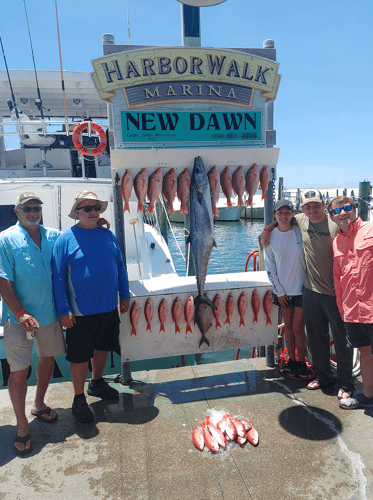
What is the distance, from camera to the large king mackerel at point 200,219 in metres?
3.41

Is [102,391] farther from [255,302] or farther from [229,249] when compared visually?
[229,249]

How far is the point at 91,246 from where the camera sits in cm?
316

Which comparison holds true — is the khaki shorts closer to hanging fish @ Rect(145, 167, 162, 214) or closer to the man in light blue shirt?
the man in light blue shirt

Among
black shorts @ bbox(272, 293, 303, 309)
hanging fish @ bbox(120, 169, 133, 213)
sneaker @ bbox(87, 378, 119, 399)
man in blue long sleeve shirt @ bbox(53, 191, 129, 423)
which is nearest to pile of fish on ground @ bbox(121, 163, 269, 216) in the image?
hanging fish @ bbox(120, 169, 133, 213)

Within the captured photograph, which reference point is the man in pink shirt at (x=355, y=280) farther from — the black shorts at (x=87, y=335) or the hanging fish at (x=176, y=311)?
the black shorts at (x=87, y=335)

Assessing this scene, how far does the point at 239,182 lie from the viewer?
3.77 metres

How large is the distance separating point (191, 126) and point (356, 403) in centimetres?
326

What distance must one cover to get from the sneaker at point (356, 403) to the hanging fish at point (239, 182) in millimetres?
2173

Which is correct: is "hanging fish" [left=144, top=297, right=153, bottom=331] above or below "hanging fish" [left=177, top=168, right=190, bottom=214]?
below

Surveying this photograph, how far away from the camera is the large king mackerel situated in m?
3.41

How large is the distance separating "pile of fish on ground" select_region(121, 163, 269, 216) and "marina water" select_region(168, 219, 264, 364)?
4.14 meters

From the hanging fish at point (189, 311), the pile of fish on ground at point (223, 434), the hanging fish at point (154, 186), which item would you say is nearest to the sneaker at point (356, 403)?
the pile of fish on ground at point (223, 434)

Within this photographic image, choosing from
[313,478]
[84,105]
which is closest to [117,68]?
[313,478]

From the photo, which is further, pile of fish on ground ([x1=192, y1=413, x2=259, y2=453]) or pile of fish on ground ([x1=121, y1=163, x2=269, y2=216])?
pile of fish on ground ([x1=121, y1=163, x2=269, y2=216])
